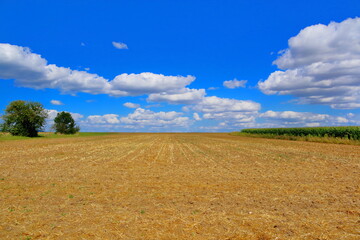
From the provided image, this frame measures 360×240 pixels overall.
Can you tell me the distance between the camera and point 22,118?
6562 cm

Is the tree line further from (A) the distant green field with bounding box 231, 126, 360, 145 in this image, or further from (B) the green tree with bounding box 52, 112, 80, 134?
(A) the distant green field with bounding box 231, 126, 360, 145

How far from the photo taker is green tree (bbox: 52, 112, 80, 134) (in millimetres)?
101562

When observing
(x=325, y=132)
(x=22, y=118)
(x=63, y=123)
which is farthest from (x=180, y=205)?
(x=63, y=123)

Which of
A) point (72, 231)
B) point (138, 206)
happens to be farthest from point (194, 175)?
point (72, 231)

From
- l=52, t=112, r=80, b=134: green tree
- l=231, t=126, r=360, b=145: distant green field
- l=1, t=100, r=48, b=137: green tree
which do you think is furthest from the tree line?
l=231, t=126, r=360, b=145: distant green field

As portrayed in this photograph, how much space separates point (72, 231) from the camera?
248 inches

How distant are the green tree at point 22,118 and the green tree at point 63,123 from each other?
33.5m

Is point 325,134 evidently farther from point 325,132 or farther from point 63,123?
point 63,123

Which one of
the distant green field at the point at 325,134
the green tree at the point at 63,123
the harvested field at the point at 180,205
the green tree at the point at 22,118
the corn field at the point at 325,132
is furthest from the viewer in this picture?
the green tree at the point at 63,123

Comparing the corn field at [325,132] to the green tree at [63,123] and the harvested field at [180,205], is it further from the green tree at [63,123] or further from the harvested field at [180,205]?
the green tree at [63,123]

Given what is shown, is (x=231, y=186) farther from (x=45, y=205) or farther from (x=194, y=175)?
(x=45, y=205)

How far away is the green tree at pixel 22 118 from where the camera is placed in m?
65.2

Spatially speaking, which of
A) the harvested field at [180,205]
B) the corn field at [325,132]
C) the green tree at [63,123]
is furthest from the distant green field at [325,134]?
the green tree at [63,123]

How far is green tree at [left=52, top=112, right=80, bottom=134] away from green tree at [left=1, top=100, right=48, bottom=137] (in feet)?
110
